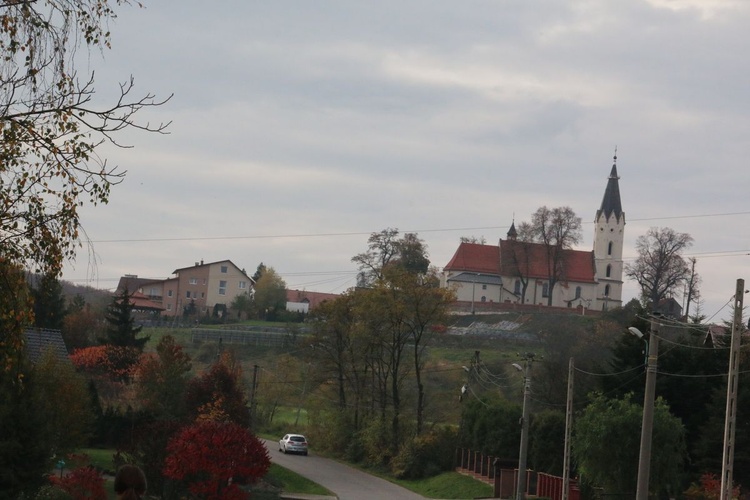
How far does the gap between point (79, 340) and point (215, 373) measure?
90.1 ft

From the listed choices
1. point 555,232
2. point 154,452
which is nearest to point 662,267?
point 555,232

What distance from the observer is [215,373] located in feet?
178

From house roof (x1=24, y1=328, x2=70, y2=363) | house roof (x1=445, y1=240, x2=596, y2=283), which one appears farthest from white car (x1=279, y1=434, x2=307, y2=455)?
house roof (x1=445, y1=240, x2=596, y2=283)

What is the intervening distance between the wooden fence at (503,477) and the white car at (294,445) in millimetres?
10233

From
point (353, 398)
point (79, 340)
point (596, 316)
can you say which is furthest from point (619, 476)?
point (596, 316)

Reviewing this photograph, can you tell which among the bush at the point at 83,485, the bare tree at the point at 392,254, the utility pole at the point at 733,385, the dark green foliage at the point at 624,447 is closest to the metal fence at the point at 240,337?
the bare tree at the point at 392,254

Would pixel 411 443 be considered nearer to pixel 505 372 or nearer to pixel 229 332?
pixel 505 372

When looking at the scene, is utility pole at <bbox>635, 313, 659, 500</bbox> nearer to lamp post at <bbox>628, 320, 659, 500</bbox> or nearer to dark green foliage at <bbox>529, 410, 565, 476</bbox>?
lamp post at <bbox>628, 320, 659, 500</bbox>

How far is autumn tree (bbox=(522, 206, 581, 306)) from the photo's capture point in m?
134

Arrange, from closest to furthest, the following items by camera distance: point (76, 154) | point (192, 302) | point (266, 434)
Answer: point (76, 154) < point (266, 434) < point (192, 302)

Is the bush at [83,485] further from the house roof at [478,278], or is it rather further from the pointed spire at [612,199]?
the pointed spire at [612,199]

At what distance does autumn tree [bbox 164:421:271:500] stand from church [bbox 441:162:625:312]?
102 metres

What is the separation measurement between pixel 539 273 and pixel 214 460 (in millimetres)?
113019

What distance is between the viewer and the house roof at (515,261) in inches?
5640
